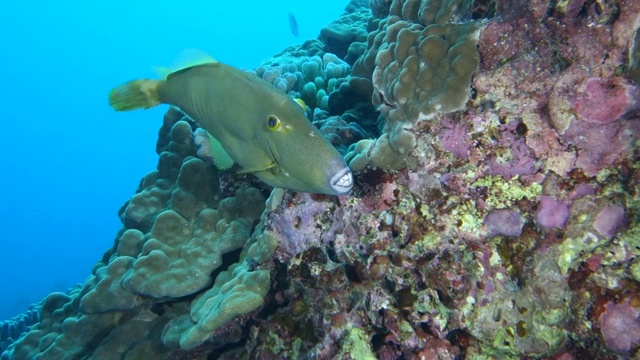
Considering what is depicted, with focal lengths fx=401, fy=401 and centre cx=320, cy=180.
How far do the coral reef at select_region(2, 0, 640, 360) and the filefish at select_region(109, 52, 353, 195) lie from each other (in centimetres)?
99

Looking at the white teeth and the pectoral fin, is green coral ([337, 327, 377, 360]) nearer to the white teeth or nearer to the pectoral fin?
the white teeth

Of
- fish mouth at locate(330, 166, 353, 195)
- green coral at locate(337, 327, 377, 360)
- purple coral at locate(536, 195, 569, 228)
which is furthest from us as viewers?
green coral at locate(337, 327, 377, 360)

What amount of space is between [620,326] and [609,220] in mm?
587

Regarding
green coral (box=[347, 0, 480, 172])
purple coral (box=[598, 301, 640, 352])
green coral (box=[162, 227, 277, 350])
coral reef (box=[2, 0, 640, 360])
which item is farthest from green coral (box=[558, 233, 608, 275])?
green coral (box=[162, 227, 277, 350])

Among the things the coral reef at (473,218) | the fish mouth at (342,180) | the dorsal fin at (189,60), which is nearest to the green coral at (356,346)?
the coral reef at (473,218)

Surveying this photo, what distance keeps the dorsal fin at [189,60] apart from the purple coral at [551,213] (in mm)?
2110

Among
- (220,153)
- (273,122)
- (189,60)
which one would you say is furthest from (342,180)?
(189,60)

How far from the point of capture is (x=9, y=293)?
195 feet

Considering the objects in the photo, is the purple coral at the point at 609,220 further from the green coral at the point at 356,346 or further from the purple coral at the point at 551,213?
the green coral at the point at 356,346

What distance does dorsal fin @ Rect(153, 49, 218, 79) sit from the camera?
2072 mm

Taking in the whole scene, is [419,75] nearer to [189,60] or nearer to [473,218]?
[473,218]

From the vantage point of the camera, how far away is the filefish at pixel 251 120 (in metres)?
1.90

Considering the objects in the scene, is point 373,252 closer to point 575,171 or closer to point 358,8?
point 575,171

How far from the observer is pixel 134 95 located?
2.23 m
